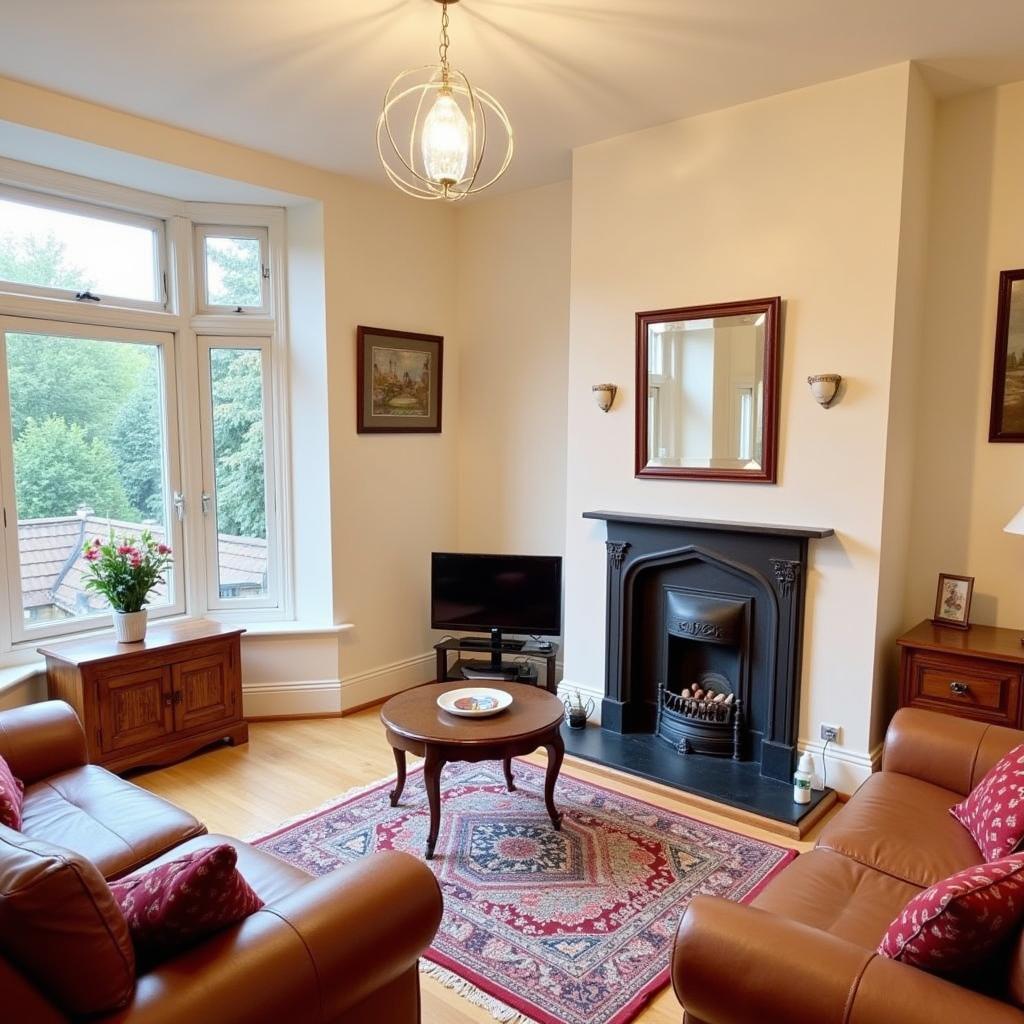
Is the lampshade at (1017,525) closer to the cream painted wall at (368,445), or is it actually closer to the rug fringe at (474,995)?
the rug fringe at (474,995)

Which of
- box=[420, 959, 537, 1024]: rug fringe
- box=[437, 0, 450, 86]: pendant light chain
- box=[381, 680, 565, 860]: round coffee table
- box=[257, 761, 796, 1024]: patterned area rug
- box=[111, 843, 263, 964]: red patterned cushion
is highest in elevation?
box=[437, 0, 450, 86]: pendant light chain

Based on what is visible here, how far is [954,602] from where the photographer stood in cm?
333

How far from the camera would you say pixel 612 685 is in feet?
12.9

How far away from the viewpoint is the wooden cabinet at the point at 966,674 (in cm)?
294

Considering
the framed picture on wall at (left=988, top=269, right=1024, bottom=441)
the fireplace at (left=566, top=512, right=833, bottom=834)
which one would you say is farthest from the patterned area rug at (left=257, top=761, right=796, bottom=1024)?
the framed picture on wall at (left=988, top=269, right=1024, bottom=441)

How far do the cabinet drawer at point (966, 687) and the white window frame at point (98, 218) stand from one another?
409 cm

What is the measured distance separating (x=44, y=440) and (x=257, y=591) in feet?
4.46

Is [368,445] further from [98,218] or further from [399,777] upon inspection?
[399,777]

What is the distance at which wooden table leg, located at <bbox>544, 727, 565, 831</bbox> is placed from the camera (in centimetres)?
298

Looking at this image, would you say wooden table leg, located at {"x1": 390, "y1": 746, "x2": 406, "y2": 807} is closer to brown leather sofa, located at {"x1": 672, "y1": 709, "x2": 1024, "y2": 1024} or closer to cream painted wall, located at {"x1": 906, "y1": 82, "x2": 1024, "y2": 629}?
brown leather sofa, located at {"x1": 672, "y1": 709, "x2": 1024, "y2": 1024}

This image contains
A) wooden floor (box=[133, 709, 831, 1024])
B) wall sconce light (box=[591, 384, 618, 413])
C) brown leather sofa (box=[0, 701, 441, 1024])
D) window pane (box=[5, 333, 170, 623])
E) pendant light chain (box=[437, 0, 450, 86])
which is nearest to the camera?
brown leather sofa (box=[0, 701, 441, 1024])

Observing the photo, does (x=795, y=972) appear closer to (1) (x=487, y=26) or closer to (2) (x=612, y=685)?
(2) (x=612, y=685)

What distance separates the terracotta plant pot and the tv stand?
161cm

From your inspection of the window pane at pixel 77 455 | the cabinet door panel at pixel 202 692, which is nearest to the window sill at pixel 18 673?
the window pane at pixel 77 455
